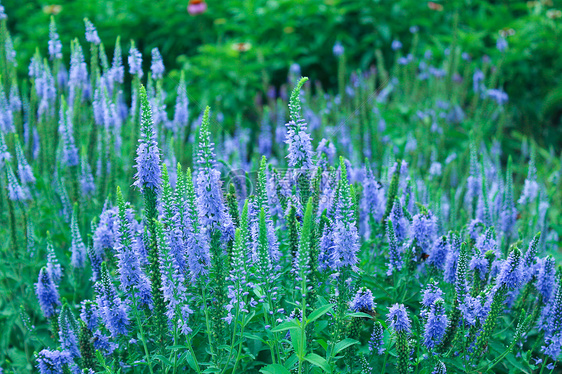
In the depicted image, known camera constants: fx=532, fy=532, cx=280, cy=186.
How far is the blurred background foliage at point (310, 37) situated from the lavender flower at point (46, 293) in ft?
16.5

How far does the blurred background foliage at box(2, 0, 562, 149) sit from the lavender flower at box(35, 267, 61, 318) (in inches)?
198

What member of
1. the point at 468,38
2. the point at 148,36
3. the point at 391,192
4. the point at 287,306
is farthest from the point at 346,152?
the point at 148,36

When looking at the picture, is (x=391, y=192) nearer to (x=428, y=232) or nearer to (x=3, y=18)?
(x=428, y=232)

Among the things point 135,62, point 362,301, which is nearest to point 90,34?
point 135,62

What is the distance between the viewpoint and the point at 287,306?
9.06 ft

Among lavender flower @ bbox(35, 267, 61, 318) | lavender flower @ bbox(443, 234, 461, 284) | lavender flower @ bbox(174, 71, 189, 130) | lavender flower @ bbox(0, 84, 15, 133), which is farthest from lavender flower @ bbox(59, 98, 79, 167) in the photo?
lavender flower @ bbox(443, 234, 461, 284)

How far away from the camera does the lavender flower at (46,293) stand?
293 centimetres

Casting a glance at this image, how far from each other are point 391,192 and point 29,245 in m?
2.38

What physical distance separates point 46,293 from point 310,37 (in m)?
7.27

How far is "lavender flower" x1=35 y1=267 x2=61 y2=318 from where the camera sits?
9.60 ft

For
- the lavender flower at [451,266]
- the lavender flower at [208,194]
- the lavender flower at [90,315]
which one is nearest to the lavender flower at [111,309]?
the lavender flower at [90,315]

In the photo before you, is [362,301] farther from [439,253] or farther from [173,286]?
[173,286]

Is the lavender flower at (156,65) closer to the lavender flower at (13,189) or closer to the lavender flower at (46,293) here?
the lavender flower at (13,189)

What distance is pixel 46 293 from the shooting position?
9.66ft
